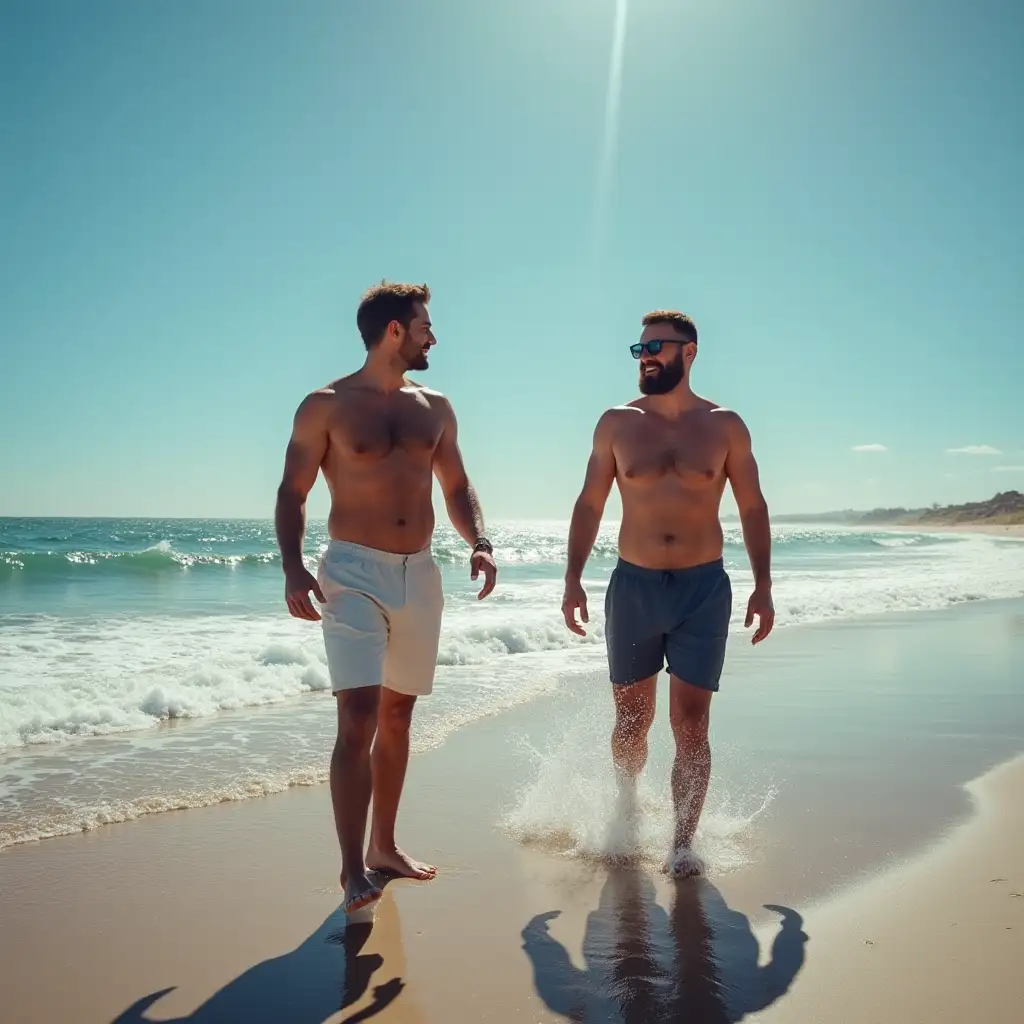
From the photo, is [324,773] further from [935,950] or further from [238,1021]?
[935,950]

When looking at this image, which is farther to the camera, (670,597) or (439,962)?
(670,597)

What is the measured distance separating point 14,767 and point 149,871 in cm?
221

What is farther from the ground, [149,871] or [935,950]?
[935,950]

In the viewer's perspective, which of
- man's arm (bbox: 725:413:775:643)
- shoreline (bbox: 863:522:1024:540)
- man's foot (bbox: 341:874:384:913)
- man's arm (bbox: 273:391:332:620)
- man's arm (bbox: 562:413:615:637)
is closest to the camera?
man's foot (bbox: 341:874:384:913)

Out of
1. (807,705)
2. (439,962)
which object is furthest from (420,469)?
(807,705)

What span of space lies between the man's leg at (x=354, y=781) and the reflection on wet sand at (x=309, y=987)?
0.48 ft

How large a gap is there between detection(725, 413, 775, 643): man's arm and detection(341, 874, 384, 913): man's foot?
73.9 inches

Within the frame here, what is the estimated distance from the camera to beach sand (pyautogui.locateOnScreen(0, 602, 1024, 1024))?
2594 millimetres

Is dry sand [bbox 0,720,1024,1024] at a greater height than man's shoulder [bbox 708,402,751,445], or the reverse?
man's shoulder [bbox 708,402,751,445]

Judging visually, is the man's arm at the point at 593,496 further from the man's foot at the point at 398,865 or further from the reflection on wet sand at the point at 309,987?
the reflection on wet sand at the point at 309,987

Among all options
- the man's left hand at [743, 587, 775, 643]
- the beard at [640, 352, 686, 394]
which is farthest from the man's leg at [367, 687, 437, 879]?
the beard at [640, 352, 686, 394]

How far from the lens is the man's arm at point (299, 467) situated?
3.41 metres

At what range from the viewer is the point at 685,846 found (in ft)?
12.1

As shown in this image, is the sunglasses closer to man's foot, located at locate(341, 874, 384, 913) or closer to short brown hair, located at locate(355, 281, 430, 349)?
short brown hair, located at locate(355, 281, 430, 349)
